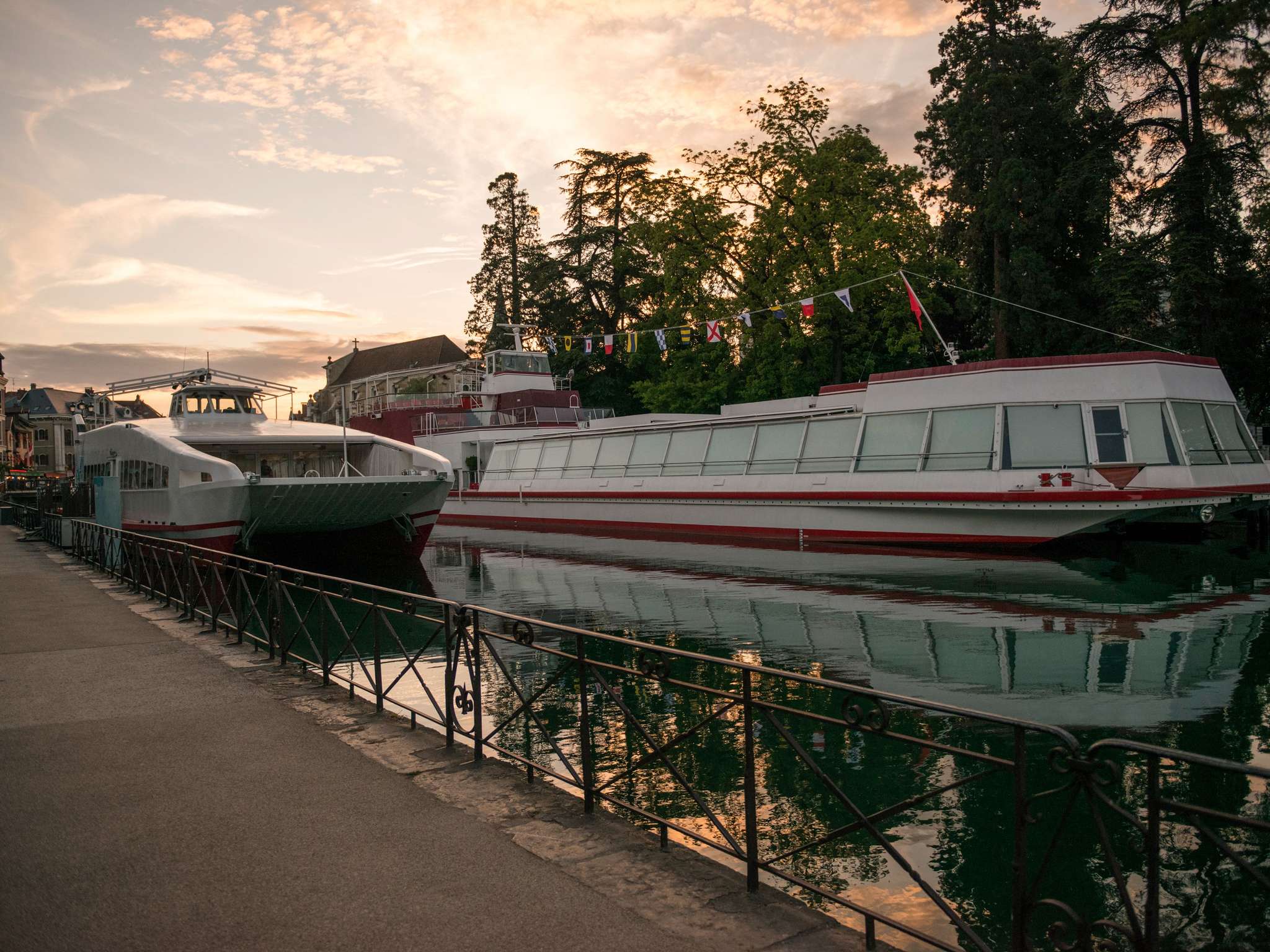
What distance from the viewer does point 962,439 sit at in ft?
72.8

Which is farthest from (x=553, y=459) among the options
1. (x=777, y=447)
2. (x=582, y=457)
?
(x=777, y=447)

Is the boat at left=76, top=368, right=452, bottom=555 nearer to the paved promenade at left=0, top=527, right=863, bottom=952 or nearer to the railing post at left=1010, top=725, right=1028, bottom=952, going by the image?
the paved promenade at left=0, top=527, right=863, bottom=952

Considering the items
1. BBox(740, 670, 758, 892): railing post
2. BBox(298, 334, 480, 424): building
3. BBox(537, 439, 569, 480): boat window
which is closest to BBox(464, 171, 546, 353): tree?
BBox(298, 334, 480, 424): building

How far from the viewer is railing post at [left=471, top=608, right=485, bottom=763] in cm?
616

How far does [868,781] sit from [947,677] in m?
3.58

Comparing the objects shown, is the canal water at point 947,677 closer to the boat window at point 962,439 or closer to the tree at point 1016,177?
the boat window at point 962,439

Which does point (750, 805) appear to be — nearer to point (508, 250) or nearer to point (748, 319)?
point (748, 319)

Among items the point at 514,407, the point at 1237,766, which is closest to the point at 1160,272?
the point at 514,407

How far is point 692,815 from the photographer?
20.0 ft

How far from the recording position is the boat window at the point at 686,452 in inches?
1176

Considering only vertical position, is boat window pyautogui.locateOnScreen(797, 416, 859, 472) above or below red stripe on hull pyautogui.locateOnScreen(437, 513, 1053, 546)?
above

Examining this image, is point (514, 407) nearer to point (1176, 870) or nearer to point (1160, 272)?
point (1160, 272)

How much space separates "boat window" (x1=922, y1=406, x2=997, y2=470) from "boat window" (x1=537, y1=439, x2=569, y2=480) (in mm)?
16233

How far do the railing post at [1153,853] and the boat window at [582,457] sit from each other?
103ft
